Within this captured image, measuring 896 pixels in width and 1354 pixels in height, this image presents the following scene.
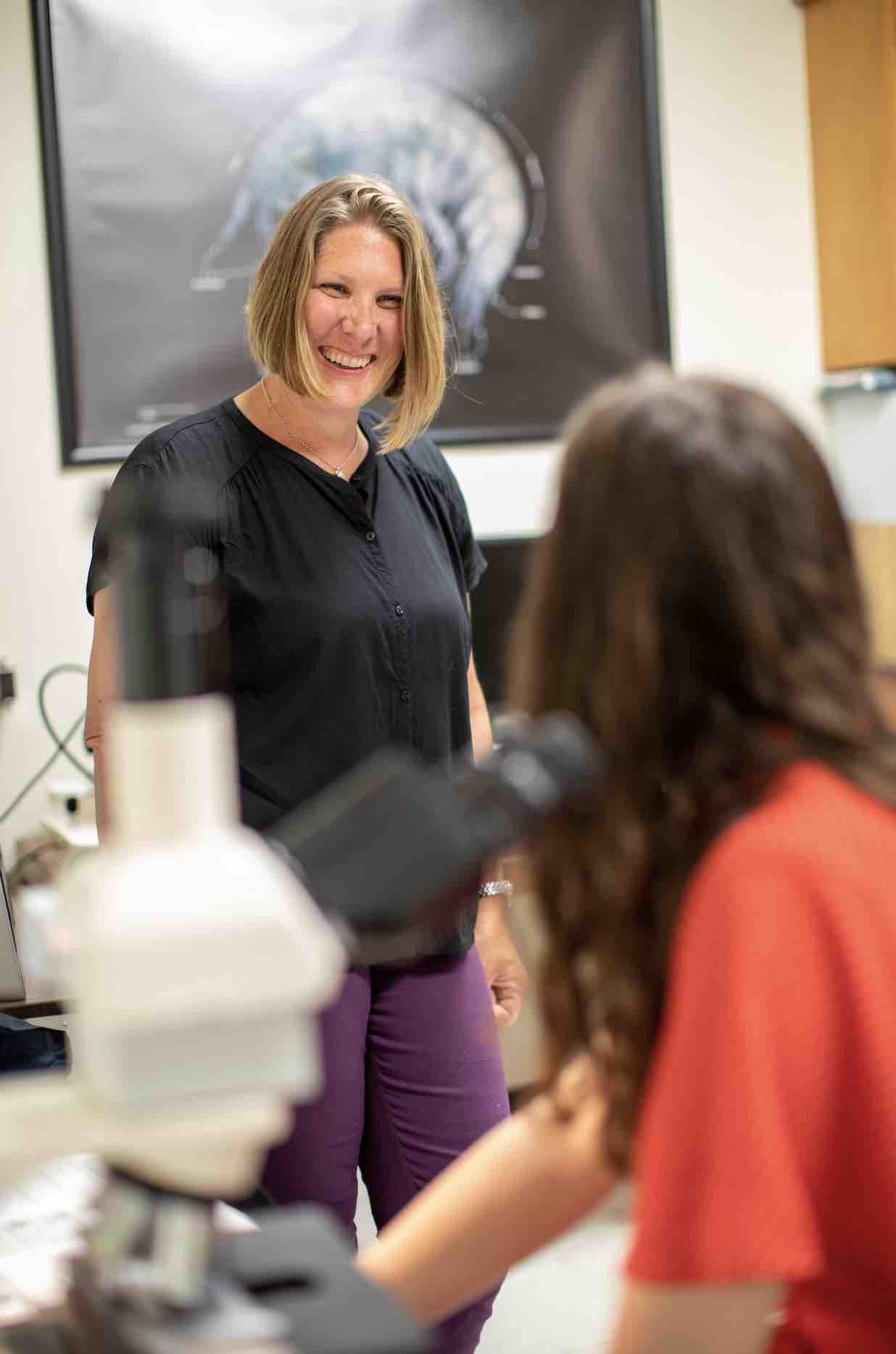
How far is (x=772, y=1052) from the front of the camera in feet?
2.53

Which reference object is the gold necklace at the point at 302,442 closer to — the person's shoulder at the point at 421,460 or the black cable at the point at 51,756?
the person's shoulder at the point at 421,460

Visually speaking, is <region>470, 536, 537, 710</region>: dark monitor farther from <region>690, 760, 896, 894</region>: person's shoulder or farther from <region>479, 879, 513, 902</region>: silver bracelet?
<region>690, 760, 896, 894</region>: person's shoulder

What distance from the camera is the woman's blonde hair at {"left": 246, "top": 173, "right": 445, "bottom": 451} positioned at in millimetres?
1876

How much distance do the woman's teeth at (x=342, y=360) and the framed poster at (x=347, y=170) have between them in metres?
1.07

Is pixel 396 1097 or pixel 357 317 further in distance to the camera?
pixel 357 317

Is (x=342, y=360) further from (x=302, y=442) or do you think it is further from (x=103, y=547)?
(x=103, y=547)

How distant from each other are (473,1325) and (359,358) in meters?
1.11

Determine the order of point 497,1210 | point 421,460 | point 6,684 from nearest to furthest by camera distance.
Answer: point 497,1210 → point 421,460 → point 6,684

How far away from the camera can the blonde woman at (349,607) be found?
178cm

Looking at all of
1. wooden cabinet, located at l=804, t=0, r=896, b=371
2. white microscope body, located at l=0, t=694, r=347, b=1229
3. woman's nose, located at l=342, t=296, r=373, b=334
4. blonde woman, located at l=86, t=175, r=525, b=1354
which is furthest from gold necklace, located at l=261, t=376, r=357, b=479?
wooden cabinet, located at l=804, t=0, r=896, b=371

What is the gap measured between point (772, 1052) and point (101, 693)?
3.90ft

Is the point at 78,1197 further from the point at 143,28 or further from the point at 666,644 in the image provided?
the point at 143,28

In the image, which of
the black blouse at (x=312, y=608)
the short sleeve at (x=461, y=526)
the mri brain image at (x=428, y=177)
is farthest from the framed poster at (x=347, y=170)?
the black blouse at (x=312, y=608)

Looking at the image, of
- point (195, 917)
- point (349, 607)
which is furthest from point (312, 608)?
point (195, 917)
